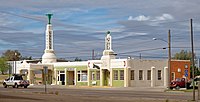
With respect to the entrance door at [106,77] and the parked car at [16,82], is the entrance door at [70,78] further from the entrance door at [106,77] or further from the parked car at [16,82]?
the parked car at [16,82]

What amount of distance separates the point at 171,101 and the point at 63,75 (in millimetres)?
55556

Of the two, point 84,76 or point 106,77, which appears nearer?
point 106,77

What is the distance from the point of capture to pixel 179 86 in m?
65.1

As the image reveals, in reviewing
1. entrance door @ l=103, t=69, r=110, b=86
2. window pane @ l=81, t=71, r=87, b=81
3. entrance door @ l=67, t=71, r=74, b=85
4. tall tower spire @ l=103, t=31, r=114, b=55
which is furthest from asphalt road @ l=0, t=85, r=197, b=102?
entrance door @ l=67, t=71, r=74, b=85

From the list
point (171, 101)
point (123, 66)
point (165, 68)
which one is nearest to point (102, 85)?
point (123, 66)

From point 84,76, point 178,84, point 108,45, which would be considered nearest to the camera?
point 178,84

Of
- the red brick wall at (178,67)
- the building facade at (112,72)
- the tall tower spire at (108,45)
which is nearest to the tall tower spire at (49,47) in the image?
the building facade at (112,72)

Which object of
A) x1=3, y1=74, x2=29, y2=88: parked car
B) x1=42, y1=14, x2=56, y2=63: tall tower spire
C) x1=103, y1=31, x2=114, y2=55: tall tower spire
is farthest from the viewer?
x1=42, y1=14, x2=56, y2=63: tall tower spire

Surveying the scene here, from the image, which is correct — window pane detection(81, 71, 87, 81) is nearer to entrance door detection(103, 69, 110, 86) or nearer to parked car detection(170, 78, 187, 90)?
entrance door detection(103, 69, 110, 86)

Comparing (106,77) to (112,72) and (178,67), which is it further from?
(178,67)

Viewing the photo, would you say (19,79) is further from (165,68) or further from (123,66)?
(165,68)

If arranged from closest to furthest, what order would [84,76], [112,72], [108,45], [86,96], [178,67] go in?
[86,96] → [112,72] → [178,67] → [108,45] → [84,76]

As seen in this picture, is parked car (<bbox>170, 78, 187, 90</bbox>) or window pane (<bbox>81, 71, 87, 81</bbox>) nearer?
parked car (<bbox>170, 78, 187, 90</bbox>)

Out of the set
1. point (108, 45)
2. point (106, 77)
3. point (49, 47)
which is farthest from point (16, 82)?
point (49, 47)
